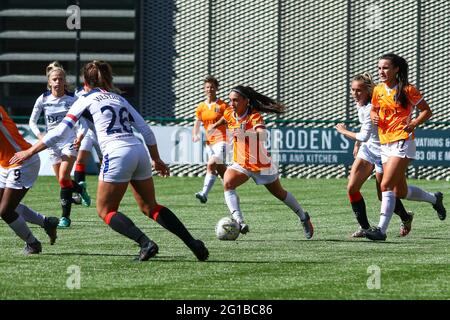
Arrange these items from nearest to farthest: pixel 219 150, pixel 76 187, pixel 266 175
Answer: pixel 266 175
pixel 76 187
pixel 219 150

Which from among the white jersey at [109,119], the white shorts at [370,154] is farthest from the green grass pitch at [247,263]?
the white jersey at [109,119]

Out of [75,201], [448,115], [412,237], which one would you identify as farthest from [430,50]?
[412,237]

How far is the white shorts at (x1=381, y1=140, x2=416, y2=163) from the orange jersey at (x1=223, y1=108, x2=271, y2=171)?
1500 millimetres

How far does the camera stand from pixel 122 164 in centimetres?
1170

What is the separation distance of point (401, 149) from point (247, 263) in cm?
292

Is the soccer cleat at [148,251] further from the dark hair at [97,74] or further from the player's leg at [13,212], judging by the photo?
the dark hair at [97,74]

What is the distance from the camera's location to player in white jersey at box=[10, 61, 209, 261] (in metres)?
11.8

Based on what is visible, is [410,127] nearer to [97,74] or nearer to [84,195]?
[97,74]

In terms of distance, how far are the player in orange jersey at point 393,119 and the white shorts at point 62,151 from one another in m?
5.19

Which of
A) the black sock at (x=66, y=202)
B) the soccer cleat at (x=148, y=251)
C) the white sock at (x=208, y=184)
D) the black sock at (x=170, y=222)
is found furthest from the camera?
the white sock at (x=208, y=184)

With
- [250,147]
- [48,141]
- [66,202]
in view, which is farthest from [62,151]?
[48,141]

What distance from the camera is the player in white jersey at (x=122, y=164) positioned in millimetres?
11750

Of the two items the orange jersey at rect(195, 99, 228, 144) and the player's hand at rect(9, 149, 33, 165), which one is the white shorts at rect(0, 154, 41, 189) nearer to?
the player's hand at rect(9, 149, 33, 165)

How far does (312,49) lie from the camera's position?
115ft
